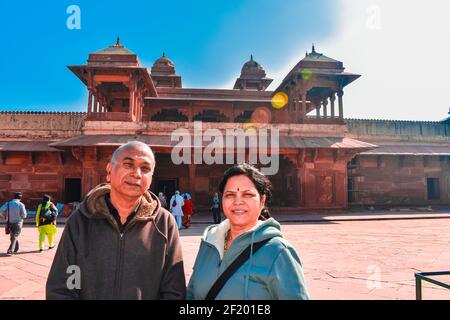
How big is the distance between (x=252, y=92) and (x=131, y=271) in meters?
18.5

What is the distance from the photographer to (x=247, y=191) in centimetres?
162

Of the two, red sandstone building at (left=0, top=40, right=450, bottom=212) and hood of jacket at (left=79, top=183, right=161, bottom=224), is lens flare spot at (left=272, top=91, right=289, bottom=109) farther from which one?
hood of jacket at (left=79, top=183, right=161, bottom=224)

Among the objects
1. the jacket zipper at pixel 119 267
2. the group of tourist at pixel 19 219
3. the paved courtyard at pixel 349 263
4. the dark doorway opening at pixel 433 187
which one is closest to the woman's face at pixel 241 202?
the jacket zipper at pixel 119 267

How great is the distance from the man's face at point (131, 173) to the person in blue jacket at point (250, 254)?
0.47m

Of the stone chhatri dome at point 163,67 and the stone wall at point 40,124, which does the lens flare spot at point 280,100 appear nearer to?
the stone chhatri dome at point 163,67

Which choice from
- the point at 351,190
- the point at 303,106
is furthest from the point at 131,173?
the point at 351,190

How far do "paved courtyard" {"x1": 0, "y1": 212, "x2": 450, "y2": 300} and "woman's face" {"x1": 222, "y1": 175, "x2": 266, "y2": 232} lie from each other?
2.50 meters

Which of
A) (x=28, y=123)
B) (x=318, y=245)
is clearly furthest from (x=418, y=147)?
(x=28, y=123)

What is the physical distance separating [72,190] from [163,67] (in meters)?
14.0

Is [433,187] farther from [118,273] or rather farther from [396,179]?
[118,273]

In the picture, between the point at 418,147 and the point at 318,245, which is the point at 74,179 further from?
the point at 418,147

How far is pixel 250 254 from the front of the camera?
4.73ft

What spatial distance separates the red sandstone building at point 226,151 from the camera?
14.1m

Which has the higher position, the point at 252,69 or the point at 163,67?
the point at 163,67
